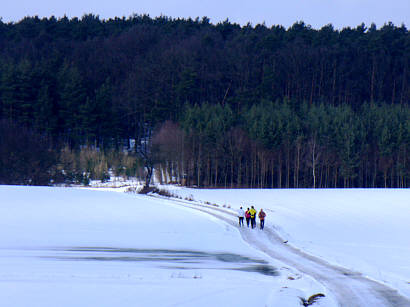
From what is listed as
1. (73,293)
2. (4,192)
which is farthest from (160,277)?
(4,192)

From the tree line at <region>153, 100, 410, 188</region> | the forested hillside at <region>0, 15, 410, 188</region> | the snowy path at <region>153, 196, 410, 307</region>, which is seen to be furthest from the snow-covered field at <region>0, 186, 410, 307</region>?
the tree line at <region>153, 100, 410, 188</region>

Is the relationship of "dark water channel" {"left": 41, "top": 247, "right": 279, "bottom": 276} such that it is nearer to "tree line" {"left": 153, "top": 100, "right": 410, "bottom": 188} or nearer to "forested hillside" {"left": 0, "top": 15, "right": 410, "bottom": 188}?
"forested hillside" {"left": 0, "top": 15, "right": 410, "bottom": 188}

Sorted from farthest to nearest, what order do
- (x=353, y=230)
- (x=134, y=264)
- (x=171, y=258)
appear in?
1. (x=353, y=230)
2. (x=171, y=258)
3. (x=134, y=264)

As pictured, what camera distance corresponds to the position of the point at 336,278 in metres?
17.3

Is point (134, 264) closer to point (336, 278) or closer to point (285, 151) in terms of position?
point (336, 278)

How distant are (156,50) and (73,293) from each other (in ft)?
362

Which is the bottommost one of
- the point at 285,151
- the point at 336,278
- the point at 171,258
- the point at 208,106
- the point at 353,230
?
the point at 353,230

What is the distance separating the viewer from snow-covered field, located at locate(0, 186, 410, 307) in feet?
44.1

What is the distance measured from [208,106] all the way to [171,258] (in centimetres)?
7768

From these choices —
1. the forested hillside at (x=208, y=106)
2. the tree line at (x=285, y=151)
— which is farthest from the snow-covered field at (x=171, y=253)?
the tree line at (x=285, y=151)

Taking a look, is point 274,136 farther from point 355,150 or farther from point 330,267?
point 330,267

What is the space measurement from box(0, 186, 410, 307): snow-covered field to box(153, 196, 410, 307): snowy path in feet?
1.37

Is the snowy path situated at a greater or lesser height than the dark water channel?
lesser

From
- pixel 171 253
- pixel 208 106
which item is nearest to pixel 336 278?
pixel 171 253
